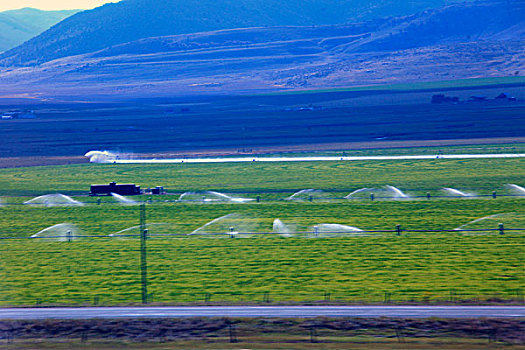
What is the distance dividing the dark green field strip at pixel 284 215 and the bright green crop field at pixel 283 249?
101 mm

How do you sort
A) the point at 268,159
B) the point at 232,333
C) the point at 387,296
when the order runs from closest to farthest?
the point at 232,333
the point at 387,296
the point at 268,159

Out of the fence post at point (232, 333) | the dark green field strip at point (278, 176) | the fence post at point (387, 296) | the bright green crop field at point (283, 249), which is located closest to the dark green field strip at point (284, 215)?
the bright green crop field at point (283, 249)

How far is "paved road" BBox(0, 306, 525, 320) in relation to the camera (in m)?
35.4

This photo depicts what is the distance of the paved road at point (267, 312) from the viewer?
35375 mm

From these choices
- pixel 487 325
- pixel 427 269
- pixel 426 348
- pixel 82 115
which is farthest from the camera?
pixel 82 115

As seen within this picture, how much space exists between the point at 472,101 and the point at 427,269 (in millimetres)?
142183

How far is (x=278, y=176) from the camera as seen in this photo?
88.1 m

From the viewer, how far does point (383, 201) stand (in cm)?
6988

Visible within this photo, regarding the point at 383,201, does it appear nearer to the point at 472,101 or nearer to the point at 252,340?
the point at 252,340

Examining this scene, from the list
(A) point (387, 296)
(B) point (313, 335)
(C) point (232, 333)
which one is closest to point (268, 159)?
(A) point (387, 296)

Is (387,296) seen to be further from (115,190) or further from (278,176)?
(278,176)

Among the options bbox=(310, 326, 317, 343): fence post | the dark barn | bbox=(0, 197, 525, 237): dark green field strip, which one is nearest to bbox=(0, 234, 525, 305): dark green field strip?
bbox=(0, 197, 525, 237): dark green field strip

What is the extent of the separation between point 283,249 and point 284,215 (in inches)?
484

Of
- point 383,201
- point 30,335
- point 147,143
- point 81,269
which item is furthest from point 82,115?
point 30,335
